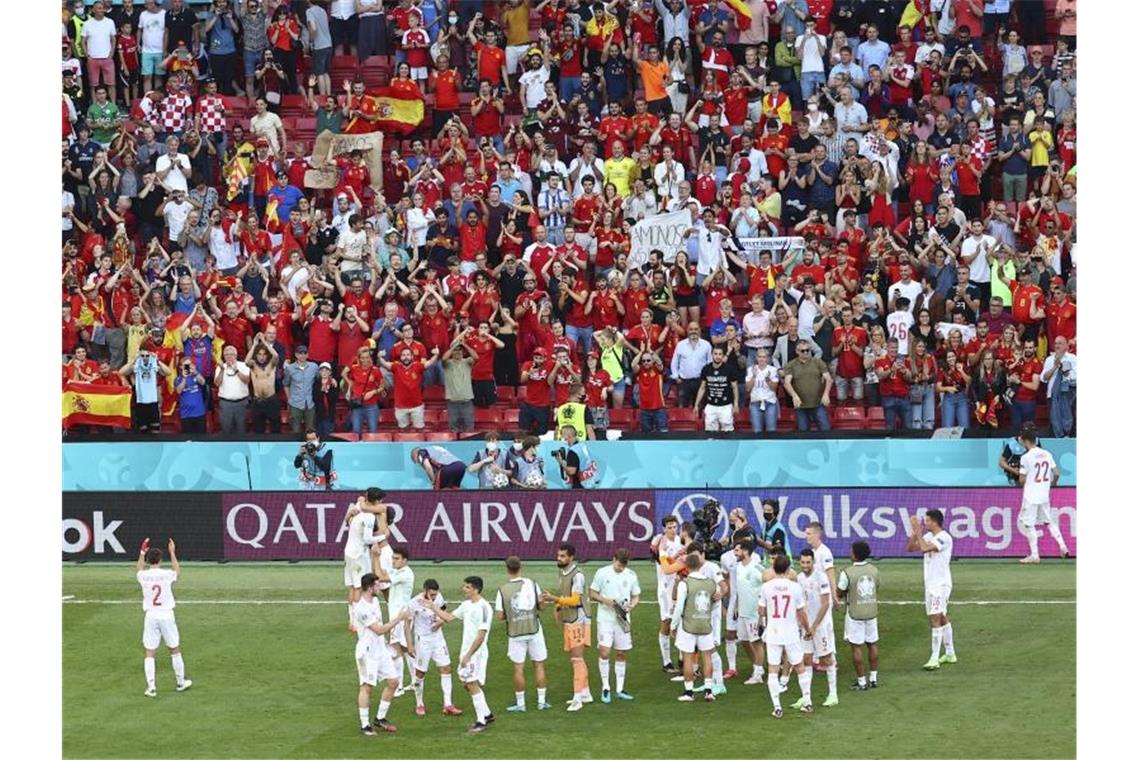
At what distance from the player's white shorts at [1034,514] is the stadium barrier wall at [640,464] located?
733 mm

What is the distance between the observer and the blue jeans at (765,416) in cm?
3006

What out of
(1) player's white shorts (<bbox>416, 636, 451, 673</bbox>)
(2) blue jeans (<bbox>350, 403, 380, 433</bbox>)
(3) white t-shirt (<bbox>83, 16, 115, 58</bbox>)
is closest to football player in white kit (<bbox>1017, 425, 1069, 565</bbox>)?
(1) player's white shorts (<bbox>416, 636, 451, 673</bbox>)

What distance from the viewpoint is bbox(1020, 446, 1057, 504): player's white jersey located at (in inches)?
1072

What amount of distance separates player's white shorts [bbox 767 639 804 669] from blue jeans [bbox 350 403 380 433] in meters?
10.5

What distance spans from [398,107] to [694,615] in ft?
52.5

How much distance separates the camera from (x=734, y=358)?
3038 cm

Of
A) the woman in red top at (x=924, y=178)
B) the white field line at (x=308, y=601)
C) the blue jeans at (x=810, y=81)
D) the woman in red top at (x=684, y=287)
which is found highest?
the blue jeans at (x=810, y=81)

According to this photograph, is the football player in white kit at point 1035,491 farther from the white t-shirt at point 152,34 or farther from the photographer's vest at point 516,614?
the white t-shirt at point 152,34

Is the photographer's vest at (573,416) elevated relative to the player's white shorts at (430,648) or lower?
elevated

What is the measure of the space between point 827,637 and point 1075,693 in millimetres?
2917

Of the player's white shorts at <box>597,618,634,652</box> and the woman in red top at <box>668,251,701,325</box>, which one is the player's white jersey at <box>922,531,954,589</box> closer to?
the player's white shorts at <box>597,618,634,652</box>

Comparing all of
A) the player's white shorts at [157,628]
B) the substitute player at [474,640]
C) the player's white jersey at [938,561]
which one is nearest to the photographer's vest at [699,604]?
the substitute player at [474,640]

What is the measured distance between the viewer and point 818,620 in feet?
72.0

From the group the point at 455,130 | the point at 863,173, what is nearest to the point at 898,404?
the point at 863,173
